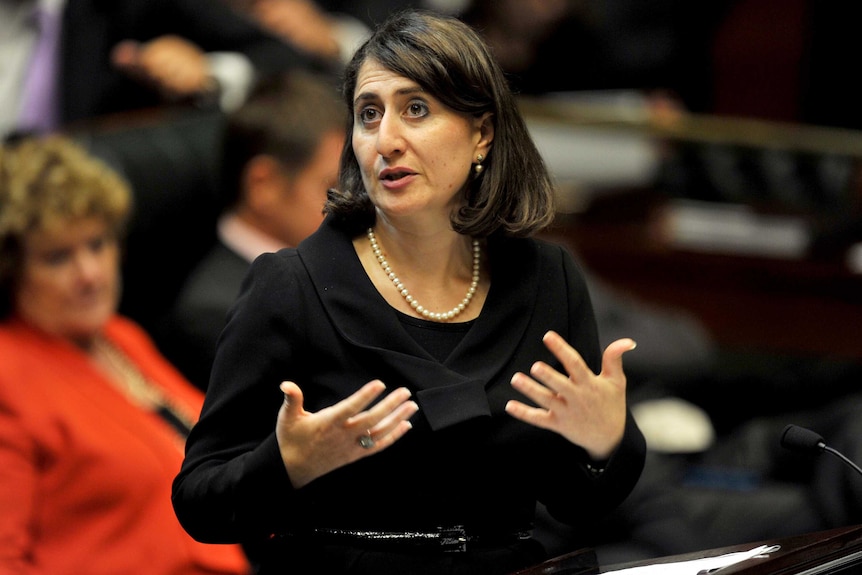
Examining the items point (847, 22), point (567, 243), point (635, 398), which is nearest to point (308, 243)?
point (635, 398)

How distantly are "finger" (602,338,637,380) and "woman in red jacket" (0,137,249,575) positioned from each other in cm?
91

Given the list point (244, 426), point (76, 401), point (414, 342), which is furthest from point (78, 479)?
point (414, 342)

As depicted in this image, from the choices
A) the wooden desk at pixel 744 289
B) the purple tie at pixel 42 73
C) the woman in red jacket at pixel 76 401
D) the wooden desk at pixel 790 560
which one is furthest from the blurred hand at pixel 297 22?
the wooden desk at pixel 790 560

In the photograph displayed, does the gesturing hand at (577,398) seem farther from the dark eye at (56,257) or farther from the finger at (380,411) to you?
the dark eye at (56,257)

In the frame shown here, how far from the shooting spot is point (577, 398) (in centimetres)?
123

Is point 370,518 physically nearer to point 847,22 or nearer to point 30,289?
point 30,289

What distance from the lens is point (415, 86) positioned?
1.23 m

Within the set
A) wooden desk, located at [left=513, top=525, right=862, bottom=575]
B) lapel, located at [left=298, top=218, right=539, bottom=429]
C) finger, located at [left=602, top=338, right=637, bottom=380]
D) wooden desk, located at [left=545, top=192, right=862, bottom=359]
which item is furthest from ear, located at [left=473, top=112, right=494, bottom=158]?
wooden desk, located at [left=545, top=192, right=862, bottom=359]

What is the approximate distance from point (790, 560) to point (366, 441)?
392mm

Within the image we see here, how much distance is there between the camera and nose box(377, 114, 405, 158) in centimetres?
123

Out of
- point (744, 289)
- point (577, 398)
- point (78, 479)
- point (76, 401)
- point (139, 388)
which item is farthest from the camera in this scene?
point (744, 289)

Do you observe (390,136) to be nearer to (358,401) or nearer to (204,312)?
(358,401)

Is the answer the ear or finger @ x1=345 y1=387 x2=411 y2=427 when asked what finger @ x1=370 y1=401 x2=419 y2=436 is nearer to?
finger @ x1=345 y1=387 x2=411 y2=427

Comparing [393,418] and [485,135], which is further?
[485,135]
